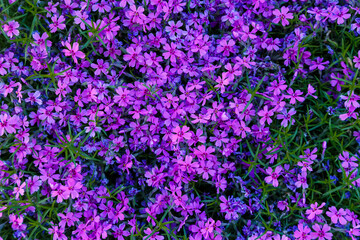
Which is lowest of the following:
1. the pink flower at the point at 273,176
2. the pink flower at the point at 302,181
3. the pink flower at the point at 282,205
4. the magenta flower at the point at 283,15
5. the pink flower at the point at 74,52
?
the pink flower at the point at 282,205

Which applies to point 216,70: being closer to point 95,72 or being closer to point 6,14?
point 95,72

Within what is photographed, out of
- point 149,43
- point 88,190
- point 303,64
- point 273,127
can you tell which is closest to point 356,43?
point 303,64

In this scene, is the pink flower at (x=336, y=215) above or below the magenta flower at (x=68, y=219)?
below

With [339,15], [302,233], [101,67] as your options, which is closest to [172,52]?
[101,67]

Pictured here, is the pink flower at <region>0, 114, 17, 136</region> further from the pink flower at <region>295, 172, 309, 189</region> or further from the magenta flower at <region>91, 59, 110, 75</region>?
the pink flower at <region>295, 172, 309, 189</region>

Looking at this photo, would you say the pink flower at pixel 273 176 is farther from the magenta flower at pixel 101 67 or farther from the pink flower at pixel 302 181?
the magenta flower at pixel 101 67

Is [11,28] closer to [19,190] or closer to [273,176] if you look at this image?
[19,190]

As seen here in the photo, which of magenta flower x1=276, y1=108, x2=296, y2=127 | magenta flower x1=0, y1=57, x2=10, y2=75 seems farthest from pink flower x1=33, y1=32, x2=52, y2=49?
magenta flower x1=276, y1=108, x2=296, y2=127

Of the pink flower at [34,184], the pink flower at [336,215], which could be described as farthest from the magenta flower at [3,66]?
the pink flower at [336,215]
